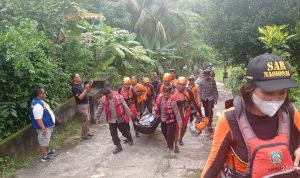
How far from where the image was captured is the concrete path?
280 inches

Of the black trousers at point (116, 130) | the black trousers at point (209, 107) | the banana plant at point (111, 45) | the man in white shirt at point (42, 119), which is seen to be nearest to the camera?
the man in white shirt at point (42, 119)

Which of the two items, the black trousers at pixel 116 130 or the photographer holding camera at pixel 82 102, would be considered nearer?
the black trousers at pixel 116 130

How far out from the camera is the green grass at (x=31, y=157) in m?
7.04

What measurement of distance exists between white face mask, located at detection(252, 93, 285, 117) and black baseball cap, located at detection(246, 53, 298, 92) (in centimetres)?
11

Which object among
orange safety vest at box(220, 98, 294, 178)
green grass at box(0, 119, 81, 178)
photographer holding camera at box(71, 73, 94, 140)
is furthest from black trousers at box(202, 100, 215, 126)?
orange safety vest at box(220, 98, 294, 178)

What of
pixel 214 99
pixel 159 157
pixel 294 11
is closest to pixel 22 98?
pixel 159 157

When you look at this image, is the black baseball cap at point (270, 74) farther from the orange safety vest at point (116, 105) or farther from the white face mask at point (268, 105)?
the orange safety vest at point (116, 105)

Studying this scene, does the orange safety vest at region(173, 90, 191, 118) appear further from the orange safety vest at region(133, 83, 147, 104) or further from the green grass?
the green grass

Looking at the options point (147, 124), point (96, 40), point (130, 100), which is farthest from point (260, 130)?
point (96, 40)

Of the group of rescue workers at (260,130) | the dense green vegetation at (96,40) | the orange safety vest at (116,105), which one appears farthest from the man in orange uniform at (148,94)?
the group of rescue workers at (260,130)

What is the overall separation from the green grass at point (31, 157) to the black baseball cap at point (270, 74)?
5952mm

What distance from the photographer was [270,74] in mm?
2139

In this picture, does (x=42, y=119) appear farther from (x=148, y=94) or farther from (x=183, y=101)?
(x=148, y=94)

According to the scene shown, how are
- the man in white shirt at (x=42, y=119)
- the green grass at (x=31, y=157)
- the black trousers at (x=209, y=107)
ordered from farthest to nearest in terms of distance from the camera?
the black trousers at (x=209, y=107) → the man in white shirt at (x=42, y=119) → the green grass at (x=31, y=157)
